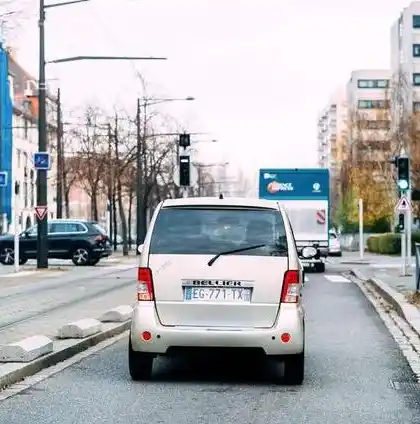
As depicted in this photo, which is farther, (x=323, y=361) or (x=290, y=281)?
(x=323, y=361)

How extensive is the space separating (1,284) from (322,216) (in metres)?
10.3

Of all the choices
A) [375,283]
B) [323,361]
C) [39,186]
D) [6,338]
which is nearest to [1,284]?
[39,186]

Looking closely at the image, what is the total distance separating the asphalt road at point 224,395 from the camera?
808 cm

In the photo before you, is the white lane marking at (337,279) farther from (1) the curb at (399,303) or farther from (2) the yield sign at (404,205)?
(2) the yield sign at (404,205)

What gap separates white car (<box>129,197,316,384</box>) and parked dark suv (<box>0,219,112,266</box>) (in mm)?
28364

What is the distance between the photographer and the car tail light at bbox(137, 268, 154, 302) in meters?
9.60

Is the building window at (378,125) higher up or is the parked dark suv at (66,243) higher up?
the building window at (378,125)

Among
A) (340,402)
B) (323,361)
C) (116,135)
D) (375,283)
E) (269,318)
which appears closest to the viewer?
(340,402)

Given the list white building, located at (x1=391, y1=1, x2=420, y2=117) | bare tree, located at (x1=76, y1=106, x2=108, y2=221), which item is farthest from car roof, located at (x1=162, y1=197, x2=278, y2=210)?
white building, located at (x1=391, y1=1, x2=420, y2=117)

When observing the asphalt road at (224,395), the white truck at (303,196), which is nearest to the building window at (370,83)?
the white truck at (303,196)

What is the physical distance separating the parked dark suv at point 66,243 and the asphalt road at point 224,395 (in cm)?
2511

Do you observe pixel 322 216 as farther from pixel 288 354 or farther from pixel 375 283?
pixel 288 354

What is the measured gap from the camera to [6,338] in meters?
13.5

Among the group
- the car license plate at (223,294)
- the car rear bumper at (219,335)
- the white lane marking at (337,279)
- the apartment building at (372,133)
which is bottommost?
the white lane marking at (337,279)
